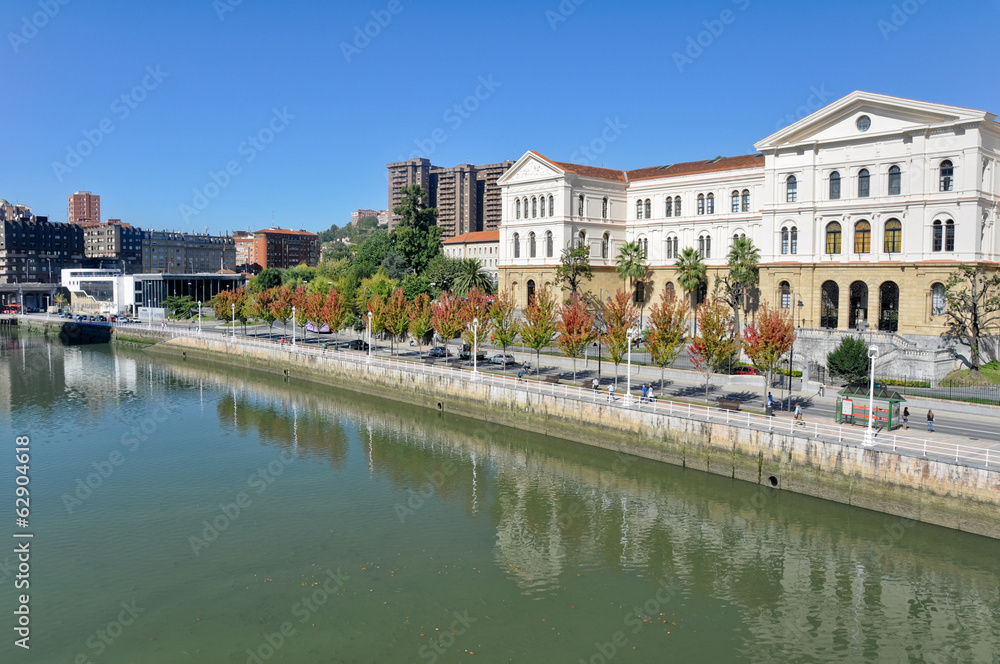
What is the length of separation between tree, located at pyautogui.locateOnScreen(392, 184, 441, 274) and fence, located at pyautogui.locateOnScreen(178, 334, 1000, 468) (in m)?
42.8

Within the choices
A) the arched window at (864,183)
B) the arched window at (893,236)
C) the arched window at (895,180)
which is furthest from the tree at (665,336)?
the arched window at (895,180)

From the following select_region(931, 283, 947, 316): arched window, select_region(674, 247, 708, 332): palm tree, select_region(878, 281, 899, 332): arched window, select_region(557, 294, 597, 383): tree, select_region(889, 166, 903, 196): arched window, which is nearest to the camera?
select_region(557, 294, 597, 383): tree

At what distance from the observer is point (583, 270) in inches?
2965

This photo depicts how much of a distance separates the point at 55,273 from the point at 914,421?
213m

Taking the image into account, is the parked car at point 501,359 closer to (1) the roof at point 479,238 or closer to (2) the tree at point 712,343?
(2) the tree at point 712,343

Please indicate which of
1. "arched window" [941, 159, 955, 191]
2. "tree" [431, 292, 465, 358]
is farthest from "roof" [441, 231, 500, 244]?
"arched window" [941, 159, 955, 191]

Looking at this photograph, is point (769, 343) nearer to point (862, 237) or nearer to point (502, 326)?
point (502, 326)

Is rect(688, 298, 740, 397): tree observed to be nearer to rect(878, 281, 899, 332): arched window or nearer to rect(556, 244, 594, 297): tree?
rect(878, 281, 899, 332): arched window

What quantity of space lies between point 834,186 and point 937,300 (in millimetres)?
12157

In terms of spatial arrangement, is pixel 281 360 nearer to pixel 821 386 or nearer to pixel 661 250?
pixel 661 250

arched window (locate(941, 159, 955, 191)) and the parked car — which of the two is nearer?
arched window (locate(941, 159, 955, 191))

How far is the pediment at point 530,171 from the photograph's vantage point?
254 feet

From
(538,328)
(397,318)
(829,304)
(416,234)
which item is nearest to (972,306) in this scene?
(829,304)

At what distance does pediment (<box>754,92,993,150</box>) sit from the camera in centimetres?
5284
